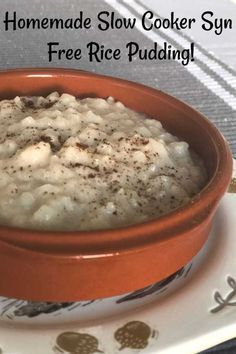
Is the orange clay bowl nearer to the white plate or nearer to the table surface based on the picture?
the white plate

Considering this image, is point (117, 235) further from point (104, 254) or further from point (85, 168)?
point (85, 168)

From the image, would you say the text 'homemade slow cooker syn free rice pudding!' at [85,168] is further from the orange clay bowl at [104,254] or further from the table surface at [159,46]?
the table surface at [159,46]

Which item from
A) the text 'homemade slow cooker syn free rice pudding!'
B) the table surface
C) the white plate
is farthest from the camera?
the table surface

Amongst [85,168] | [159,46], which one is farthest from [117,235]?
[159,46]

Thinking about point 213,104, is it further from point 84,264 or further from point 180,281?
point 84,264

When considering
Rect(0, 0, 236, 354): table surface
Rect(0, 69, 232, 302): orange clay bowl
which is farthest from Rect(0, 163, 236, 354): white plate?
Rect(0, 0, 236, 354): table surface

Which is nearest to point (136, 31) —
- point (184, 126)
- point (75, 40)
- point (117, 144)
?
point (75, 40)
